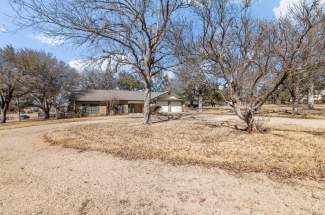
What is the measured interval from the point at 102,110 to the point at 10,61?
13.5m

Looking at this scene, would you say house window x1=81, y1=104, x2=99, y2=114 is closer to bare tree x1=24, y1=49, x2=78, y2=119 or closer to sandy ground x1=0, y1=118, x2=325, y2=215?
bare tree x1=24, y1=49, x2=78, y2=119

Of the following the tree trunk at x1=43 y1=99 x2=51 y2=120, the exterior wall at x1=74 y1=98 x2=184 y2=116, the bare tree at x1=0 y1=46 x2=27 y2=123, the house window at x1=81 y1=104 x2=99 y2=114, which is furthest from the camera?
the exterior wall at x1=74 y1=98 x2=184 y2=116

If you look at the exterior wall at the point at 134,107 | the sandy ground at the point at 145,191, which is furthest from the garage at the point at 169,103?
the sandy ground at the point at 145,191

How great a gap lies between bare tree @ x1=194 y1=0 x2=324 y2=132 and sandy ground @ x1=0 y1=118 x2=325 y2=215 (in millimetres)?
4916

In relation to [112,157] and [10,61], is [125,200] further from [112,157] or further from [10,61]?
[10,61]

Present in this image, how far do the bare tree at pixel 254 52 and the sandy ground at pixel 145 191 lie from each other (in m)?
4.92

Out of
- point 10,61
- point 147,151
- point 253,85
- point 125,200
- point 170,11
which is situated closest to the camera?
point 125,200

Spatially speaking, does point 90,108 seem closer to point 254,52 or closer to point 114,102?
point 114,102

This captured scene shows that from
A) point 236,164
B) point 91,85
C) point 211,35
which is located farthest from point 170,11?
point 91,85

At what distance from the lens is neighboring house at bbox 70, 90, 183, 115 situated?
96.5ft

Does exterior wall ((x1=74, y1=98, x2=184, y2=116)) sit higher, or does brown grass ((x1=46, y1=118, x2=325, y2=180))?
exterior wall ((x1=74, y1=98, x2=184, y2=116))

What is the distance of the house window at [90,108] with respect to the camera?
2924 cm

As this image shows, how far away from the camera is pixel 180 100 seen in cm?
3584

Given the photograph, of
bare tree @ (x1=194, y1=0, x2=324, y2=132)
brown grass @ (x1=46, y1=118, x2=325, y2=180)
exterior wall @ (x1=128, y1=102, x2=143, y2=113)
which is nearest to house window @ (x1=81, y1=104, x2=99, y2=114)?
exterior wall @ (x1=128, y1=102, x2=143, y2=113)
